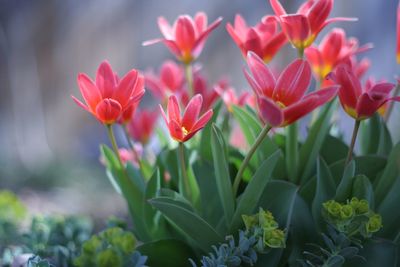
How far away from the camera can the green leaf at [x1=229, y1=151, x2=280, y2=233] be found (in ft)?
2.44

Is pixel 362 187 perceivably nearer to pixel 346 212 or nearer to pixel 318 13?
pixel 346 212

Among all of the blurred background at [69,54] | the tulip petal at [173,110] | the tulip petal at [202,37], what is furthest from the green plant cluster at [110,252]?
the blurred background at [69,54]

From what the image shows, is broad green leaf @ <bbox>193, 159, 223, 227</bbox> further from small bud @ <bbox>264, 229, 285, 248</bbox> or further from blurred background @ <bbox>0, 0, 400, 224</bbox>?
blurred background @ <bbox>0, 0, 400, 224</bbox>

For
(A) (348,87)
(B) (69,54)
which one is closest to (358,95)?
(A) (348,87)

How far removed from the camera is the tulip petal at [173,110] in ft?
2.49

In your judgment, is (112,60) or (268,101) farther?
(112,60)

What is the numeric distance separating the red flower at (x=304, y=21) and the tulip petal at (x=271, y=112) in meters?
0.19

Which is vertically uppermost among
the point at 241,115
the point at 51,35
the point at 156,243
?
the point at 51,35

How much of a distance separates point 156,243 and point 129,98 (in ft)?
0.68

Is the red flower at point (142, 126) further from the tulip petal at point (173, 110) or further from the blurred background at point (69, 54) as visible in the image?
the blurred background at point (69, 54)

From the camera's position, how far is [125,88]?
0.80 meters

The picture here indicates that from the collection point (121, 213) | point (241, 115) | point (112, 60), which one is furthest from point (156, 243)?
point (112, 60)

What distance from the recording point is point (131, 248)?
718 millimetres

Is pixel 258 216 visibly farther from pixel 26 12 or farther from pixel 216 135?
pixel 26 12
